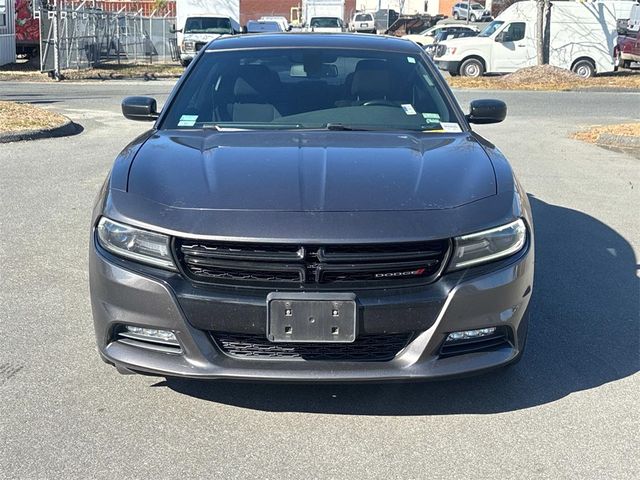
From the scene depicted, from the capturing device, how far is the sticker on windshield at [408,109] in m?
4.96

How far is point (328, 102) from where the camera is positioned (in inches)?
197

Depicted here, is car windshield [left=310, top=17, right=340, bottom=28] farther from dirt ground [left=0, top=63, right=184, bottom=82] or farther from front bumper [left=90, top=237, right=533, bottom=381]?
front bumper [left=90, top=237, right=533, bottom=381]

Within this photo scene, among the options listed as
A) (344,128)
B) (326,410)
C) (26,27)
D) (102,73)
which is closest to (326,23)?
(26,27)

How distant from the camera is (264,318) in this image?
3.31m

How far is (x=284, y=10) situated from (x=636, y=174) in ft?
171

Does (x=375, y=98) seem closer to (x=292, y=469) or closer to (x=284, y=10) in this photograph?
(x=292, y=469)

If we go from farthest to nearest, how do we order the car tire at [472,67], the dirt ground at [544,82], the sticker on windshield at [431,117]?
1. the car tire at [472,67]
2. the dirt ground at [544,82]
3. the sticker on windshield at [431,117]

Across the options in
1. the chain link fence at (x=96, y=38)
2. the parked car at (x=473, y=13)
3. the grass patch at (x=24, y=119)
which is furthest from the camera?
the parked car at (x=473, y=13)

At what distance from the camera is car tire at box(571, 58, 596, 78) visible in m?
26.3

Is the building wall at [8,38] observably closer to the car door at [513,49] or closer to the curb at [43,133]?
the car door at [513,49]

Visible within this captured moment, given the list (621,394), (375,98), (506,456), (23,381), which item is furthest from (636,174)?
(23,381)

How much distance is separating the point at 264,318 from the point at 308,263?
11.0 inches

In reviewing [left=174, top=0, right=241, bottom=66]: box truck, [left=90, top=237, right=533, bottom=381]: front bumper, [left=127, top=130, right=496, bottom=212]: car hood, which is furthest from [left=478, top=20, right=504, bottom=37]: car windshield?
[left=90, top=237, right=533, bottom=381]: front bumper

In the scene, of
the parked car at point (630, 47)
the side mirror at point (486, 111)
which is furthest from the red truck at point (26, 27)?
the side mirror at point (486, 111)
